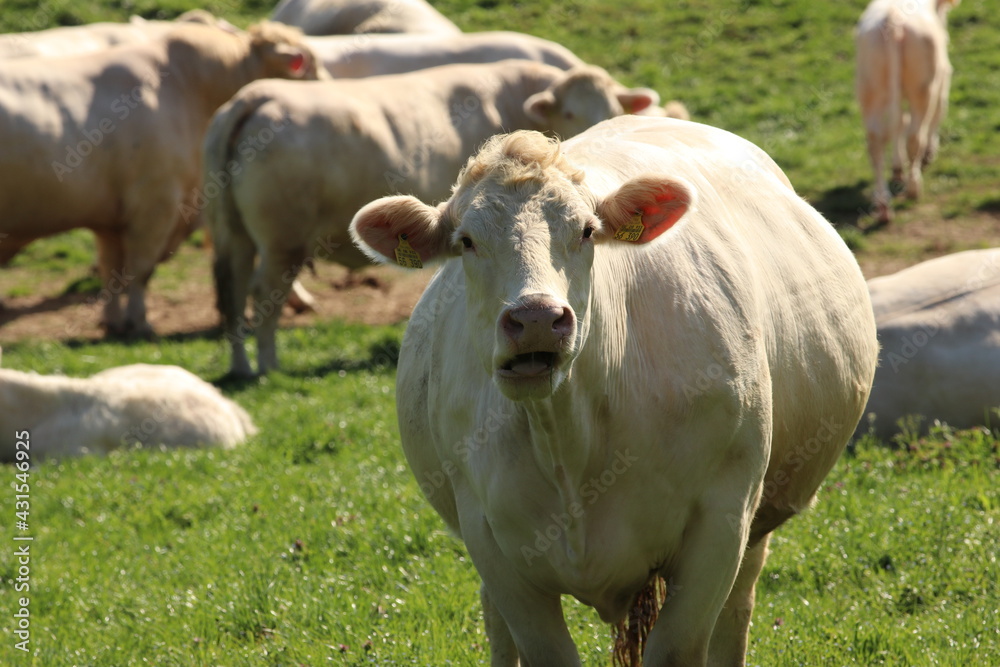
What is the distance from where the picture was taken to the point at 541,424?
350cm

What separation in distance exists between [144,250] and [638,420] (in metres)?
9.21

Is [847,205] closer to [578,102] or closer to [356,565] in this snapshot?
[578,102]

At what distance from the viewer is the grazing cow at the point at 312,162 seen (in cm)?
998

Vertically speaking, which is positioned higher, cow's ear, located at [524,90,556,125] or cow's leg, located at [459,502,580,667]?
cow's leg, located at [459,502,580,667]

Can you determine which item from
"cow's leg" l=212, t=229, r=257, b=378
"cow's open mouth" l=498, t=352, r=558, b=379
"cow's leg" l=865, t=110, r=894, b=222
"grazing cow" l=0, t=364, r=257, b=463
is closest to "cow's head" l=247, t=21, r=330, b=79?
"cow's leg" l=212, t=229, r=257, b=378

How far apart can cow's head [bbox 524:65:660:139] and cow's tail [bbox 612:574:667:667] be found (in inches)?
299

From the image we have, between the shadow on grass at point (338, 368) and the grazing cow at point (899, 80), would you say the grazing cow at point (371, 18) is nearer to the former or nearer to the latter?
the grazing cow at point (899, 80)

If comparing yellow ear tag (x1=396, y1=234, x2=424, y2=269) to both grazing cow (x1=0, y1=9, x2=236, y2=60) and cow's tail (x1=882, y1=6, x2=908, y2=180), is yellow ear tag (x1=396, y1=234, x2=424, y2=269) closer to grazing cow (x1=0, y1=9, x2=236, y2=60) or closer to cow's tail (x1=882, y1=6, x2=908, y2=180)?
grazing cow (x1=0, y1=9, x2=236, y2=60)

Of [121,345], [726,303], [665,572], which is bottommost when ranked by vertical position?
[121,345]

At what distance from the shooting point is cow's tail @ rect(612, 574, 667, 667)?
13.4 feet

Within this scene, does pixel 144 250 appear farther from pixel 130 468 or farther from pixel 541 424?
pixel 541 424

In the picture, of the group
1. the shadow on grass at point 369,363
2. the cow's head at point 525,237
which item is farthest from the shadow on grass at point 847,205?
the cow's head at point 525,237

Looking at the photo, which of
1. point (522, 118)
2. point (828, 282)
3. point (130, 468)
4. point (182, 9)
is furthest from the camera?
point (182, 9)

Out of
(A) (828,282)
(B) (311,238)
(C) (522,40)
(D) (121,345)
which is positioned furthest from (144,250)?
(A) (828,282)
